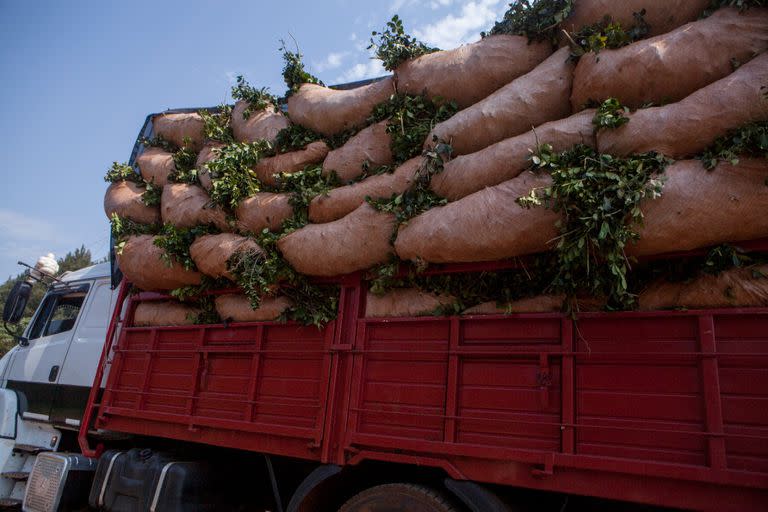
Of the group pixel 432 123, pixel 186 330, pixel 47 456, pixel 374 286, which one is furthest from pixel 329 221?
pixel 47 456

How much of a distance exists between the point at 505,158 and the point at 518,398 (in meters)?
1.50

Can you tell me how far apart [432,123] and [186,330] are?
9.78 feet

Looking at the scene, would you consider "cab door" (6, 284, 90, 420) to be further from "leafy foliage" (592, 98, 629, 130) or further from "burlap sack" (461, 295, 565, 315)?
"leafy foliage" (592, 98, 629, 130)

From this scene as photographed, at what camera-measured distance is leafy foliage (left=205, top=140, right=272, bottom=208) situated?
4.71 metres

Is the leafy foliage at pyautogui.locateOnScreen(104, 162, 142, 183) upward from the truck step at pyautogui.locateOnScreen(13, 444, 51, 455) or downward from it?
upward

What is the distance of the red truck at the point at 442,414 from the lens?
2.57m

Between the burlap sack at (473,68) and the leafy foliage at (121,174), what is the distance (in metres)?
3.57

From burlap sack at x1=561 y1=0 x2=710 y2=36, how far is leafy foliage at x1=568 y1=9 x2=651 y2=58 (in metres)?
0.04

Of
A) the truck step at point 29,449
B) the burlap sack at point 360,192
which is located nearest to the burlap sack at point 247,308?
the burlap sack at point 360,192

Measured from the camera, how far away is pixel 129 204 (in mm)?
5723

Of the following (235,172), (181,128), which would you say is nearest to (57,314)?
(181,128)

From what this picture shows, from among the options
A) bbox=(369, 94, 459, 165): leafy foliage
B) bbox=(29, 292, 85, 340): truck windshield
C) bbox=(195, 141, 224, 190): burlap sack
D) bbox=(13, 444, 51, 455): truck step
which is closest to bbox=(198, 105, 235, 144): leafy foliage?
bbox=(195, 141, 224, 190): burlap sack

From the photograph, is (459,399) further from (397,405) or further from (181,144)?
(181,144)

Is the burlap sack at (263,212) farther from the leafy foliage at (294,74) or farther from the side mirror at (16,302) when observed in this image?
the side mirror at (16,302)
